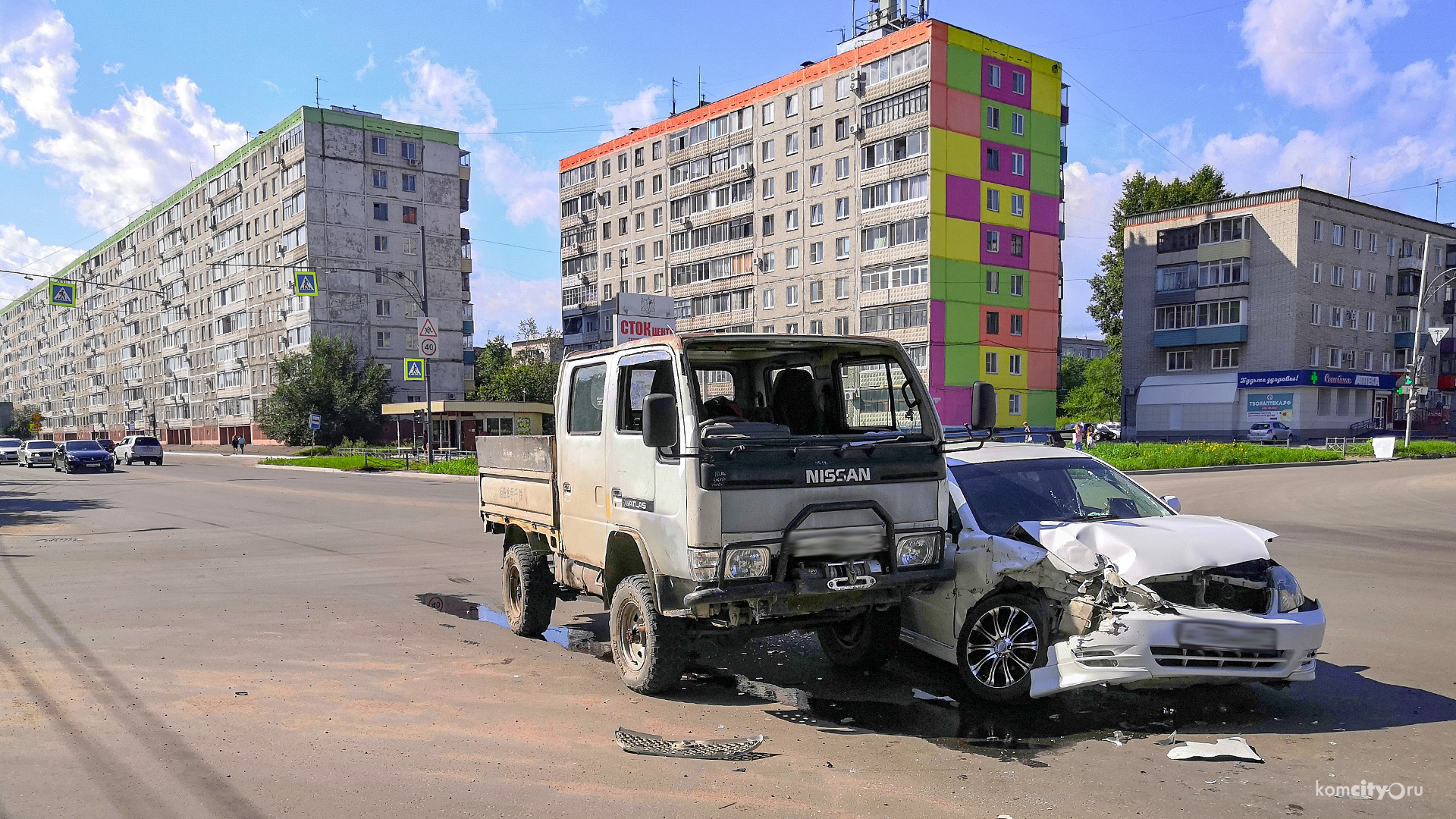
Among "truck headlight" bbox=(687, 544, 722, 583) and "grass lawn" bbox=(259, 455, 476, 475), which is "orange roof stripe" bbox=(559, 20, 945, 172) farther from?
"truck headlight" bbox=(687, 544, 722, 583)

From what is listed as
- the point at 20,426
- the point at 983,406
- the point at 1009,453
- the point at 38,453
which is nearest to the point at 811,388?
the point at 983,406

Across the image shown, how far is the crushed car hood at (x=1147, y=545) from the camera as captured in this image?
5.41 m

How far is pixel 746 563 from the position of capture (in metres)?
5.43

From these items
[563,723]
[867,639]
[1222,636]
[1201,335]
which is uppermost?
[1201,335]

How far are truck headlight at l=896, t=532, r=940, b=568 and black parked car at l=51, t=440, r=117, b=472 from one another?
45.8m

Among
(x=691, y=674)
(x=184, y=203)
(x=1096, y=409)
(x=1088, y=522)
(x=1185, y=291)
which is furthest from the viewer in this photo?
(x=184, y=203)

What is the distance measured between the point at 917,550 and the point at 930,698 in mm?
997

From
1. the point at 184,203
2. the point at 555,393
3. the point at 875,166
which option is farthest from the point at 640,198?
the point at 555,393

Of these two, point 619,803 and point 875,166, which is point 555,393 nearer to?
point 619,803

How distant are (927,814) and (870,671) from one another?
103 inches

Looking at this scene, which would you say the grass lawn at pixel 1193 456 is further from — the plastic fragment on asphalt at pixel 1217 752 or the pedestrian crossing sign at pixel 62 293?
the pedestrian crossing sign at pixel 62 293

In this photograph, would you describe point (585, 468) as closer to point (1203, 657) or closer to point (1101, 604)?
point (1101, 604)

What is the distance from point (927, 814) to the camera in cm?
417

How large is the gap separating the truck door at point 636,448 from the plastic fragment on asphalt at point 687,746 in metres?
1.21
